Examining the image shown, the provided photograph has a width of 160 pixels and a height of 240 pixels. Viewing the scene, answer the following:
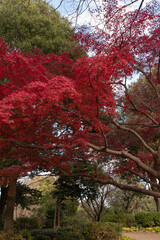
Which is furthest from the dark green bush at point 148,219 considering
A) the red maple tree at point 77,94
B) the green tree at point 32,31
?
the green tree at point 32,31

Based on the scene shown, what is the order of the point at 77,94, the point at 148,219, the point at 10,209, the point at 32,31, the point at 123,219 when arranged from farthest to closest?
the point at 123,219, the point at 148,219, the point at 10,209, the point at 32,31, the point at 77,94

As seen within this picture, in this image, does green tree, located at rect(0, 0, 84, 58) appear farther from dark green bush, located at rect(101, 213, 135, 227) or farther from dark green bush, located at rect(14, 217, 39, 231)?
dark green bush, located at rect(101, 213, 135, 227)

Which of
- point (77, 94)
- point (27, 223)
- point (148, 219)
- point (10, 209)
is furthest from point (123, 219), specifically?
point (77, 94)

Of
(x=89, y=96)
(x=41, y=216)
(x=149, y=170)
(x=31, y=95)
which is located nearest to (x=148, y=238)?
(x=149, y=170)

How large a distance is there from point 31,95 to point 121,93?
3.78m

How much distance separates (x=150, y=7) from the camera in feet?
15.6

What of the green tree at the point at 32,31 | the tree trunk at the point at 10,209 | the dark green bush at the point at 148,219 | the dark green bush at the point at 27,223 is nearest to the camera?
the green tree at the point at 32,31

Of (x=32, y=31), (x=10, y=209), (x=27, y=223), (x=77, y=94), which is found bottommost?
(x=27, y=223)

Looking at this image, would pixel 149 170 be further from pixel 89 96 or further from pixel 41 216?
pixel 41 216

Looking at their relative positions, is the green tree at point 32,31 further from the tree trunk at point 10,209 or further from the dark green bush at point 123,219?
the dark green bush at point 123,219

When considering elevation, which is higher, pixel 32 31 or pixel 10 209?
pixel 32 31

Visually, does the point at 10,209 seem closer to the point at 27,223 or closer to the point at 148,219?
the point at 27,223

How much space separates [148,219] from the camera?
12.7m

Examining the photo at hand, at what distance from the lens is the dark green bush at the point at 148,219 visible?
12.7m
